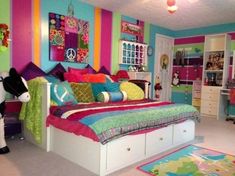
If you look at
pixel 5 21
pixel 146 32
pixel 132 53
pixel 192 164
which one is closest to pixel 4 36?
pixel 5 21

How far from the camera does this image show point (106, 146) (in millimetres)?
2227

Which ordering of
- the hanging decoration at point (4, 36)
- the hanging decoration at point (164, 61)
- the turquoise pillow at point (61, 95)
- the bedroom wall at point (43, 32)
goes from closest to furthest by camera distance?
1. the turquoise pillow at point (61, 95)
2. the hanging decoration at point (4, 36)
3. the bedroom wall at point (43, 32)
4. the hanging decoration at point (164, 61)

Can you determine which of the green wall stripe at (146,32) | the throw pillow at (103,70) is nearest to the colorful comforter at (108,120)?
the throw pillow at (103,70)

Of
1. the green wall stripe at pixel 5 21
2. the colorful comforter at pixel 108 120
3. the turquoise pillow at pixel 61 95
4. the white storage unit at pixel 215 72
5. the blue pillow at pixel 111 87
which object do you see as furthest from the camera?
the white storage unit at pixel 215 72

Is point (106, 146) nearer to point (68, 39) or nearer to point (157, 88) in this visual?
point (68, 39)

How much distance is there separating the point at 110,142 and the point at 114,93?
138cm

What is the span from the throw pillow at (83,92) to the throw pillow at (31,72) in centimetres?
70

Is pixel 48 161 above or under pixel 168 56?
under

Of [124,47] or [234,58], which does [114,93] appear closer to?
[124,47]

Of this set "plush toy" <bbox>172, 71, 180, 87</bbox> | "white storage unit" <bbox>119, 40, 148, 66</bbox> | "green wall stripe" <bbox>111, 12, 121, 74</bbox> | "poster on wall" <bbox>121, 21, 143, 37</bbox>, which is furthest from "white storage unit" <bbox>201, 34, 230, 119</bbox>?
"green wall stripe" <bbox>111, 12, 121, 74</bbox>

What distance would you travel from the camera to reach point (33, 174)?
2.18 m

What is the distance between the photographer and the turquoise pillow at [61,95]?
2.88m

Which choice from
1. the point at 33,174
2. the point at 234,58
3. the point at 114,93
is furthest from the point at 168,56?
the point at 33,174

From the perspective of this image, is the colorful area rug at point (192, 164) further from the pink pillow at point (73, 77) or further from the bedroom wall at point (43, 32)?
the bedroom wall at point (43, 32)
